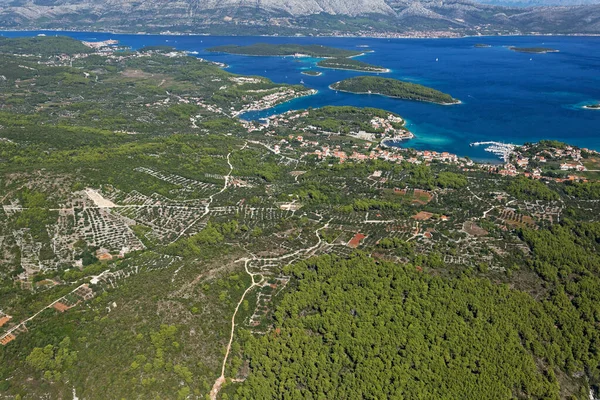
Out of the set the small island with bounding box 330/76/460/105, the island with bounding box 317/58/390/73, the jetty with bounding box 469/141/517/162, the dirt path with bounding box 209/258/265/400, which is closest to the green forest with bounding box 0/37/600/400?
the dirt path with bounding box 209/258/265/400

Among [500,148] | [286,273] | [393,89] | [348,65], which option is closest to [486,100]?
[393,89]

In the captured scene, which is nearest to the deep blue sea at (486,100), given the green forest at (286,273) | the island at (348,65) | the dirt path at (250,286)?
the island at (348,65)

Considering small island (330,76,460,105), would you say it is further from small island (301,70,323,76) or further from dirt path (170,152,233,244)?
dirt path (170,152,233,244)

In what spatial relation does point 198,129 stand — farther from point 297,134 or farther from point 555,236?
point 555,236

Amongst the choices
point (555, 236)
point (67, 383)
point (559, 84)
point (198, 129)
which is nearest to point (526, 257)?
point (555, 236)

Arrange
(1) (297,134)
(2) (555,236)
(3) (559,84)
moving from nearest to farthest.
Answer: (2) (555,236), (1) (297,134), (3) (559,84)

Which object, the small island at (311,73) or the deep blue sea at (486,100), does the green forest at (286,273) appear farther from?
the small island at (311,73)

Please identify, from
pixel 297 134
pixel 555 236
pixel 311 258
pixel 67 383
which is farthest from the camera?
pixel 297 134
